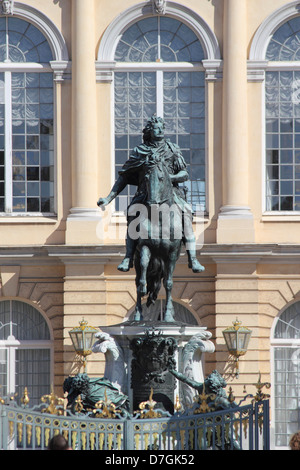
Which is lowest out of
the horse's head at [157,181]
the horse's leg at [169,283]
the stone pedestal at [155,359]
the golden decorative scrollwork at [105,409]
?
the golden decorative scrollwork at [105,409]

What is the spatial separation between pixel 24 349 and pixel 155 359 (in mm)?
13369

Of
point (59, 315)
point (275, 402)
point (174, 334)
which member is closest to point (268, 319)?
point (275, 402)

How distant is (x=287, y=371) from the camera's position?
1158 inches

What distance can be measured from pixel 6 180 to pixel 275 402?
25.6 feet

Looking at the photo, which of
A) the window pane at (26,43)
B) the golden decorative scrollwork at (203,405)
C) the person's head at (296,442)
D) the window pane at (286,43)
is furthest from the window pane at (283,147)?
the person's head at (296,442)

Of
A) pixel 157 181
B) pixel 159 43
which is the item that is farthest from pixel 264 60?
pixel 157 181

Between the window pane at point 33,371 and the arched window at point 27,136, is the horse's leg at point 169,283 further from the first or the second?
the arched window at point 27,136

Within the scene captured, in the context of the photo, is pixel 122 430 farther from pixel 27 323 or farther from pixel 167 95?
pixel 167 95

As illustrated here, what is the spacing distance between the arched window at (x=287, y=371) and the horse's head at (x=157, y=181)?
12879mm

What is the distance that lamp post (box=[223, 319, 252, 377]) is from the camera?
1113 inches

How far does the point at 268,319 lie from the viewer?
2914cm

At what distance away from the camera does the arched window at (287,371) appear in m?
29.2
